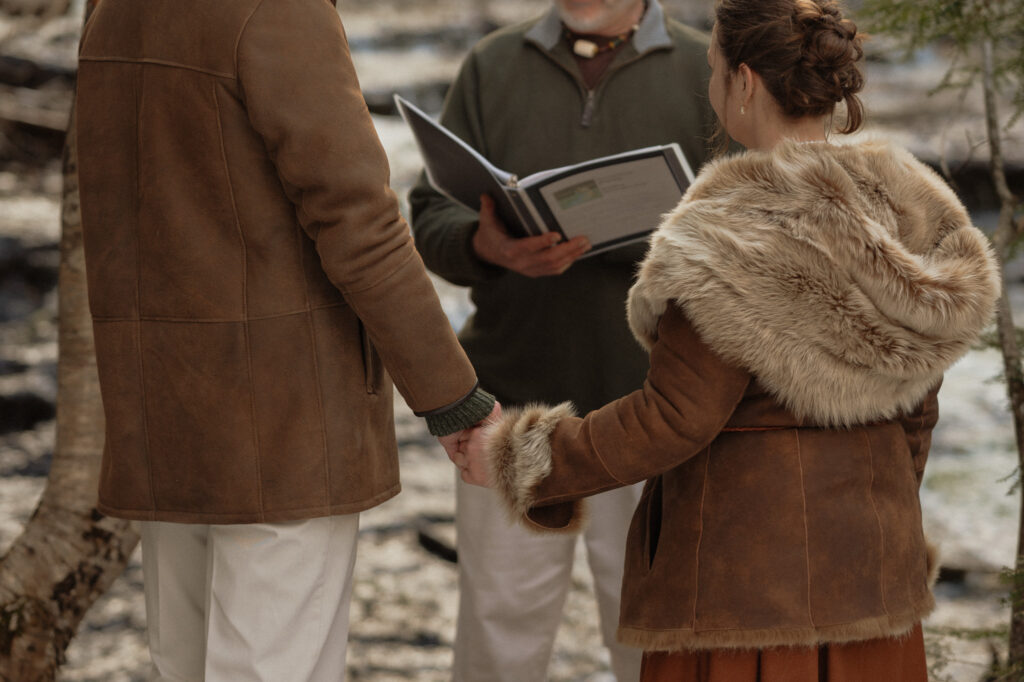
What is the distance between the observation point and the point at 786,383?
5.70ft

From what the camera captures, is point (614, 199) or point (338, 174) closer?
point (338, 174)

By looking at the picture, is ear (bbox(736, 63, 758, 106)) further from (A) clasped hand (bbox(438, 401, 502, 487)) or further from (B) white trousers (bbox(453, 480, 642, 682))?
(B) white trousers (bbox(453, 480, 642, 682))

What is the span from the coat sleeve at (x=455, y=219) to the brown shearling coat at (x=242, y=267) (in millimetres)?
802

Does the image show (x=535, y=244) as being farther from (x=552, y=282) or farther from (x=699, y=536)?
(x=699, y=536)

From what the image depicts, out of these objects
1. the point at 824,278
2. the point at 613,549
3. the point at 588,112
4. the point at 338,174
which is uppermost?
the point at 338,174

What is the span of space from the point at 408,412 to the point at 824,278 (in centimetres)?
448

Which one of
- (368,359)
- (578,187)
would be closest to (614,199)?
(578,187)

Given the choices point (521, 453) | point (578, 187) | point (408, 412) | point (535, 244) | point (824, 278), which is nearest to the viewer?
point (824, 278)

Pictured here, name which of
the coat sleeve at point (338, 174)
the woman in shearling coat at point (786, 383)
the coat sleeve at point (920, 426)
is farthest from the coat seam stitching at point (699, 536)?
the coat sleeve at point (338, 174)

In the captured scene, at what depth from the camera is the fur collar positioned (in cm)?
170

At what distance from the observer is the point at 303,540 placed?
1.88 meters

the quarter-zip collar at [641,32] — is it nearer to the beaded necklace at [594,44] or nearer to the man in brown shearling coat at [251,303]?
the beaded necklace at [594,44]

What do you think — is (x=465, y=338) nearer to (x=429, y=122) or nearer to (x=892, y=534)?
(x=429, y=122)

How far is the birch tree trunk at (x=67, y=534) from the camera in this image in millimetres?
2695
